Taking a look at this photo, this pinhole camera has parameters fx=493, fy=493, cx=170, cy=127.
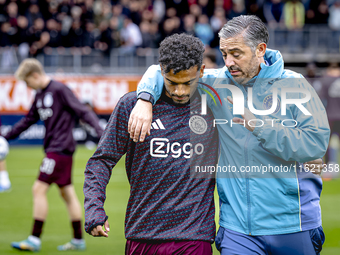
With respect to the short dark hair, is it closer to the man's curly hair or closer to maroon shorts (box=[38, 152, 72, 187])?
the man's curly hair

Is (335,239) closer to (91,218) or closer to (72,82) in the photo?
(91,218)

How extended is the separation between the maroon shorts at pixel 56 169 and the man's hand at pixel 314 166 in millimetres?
3737

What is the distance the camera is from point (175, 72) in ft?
9.21

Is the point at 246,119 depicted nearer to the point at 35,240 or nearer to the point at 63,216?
the point at 35,240

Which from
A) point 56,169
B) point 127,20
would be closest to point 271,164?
point 56,169

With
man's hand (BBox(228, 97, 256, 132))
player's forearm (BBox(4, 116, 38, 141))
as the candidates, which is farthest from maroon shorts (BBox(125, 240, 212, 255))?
player's forearm (BBox(4, 116, 38, 141))

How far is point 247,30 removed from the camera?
2926 mm

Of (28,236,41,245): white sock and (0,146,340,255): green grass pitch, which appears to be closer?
(28,236,41,245): white sock

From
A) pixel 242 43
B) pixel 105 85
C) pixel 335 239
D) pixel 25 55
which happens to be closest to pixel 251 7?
pixel 105 85

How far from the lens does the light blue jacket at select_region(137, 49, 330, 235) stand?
269cm

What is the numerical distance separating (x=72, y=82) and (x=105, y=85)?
46.2 inches

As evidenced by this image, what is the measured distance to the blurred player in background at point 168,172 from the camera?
2.85 m

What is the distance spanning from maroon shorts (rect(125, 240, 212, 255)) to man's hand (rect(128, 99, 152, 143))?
24.5 inches

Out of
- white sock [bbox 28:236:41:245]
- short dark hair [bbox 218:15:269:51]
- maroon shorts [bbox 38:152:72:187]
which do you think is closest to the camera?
short dark hair [bbox 218:15:269:51]
